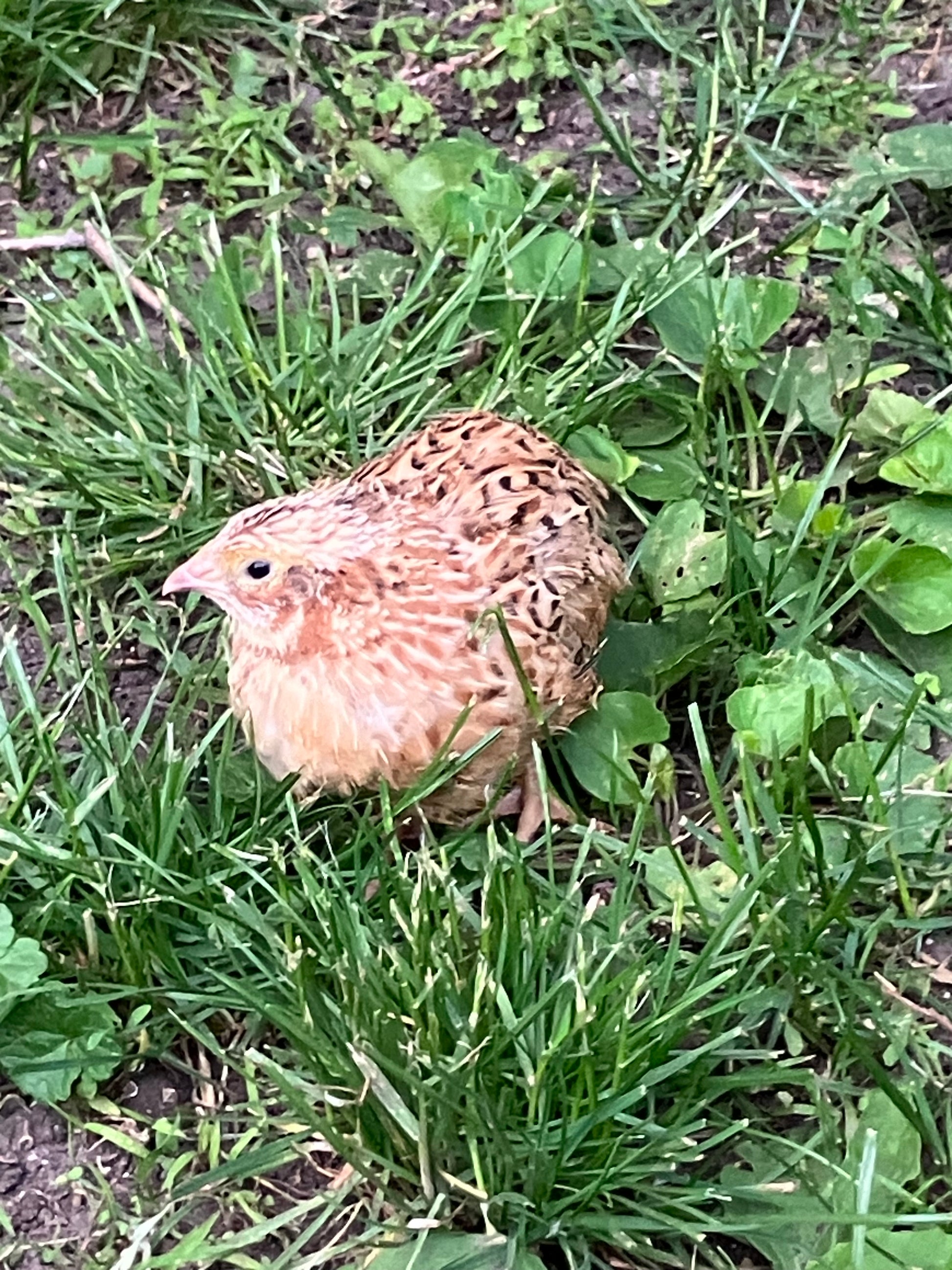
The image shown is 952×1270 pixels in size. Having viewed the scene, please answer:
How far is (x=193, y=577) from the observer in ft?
7.03

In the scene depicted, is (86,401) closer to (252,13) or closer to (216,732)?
(216,732)

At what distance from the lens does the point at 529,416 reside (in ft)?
8.82

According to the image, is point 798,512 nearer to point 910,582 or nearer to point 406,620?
point 910,582

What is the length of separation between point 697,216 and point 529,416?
71 cm

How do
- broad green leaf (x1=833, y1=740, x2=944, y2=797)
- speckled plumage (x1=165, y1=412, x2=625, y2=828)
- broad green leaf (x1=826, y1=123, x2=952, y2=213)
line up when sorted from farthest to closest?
broad green leaf (x1=826, y1=123, x2=952, y2=213) < broad green leaf (x1=833, y1=740, x2=944, y2=797) < speckled plumage (x1=165, y1=412, x2=625, y2=828)

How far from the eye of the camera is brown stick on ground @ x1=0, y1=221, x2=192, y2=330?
2.90 metres

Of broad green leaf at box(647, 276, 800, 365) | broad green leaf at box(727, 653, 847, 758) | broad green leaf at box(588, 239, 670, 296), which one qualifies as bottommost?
broad green leaf at box(727, 653, 847, 758)

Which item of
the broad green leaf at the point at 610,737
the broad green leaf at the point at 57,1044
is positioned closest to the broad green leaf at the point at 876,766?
the broad green leaf at the point at 610,737

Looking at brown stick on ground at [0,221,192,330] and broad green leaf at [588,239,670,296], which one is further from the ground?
brown stick on ground at [0,221,192,330]

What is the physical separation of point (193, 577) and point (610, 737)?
0.70m

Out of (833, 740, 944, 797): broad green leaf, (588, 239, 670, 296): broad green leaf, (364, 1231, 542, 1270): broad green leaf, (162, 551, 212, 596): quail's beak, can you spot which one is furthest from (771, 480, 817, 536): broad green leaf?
(364, 1231, 542, 1270): broad green leaf

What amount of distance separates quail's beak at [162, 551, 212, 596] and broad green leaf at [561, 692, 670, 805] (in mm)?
627

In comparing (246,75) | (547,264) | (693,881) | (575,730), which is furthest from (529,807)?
Result: (246,75)

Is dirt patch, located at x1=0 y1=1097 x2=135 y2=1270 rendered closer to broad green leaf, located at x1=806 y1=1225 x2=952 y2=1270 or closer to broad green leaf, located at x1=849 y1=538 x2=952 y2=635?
broad green leaf, located at x1=806 y1=1225 x2=952 y2=1270
